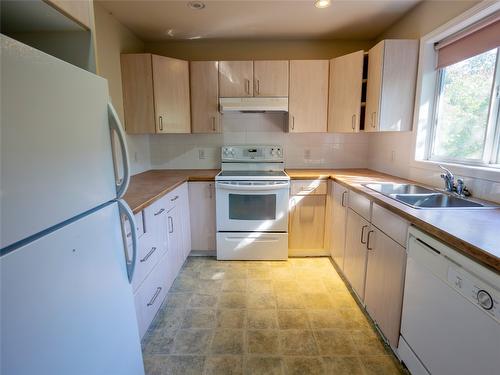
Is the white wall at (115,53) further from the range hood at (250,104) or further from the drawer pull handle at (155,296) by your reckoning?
the drawer pull handle at (155,296)

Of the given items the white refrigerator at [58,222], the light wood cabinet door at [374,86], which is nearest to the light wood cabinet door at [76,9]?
the white refrigerator at [58,222]

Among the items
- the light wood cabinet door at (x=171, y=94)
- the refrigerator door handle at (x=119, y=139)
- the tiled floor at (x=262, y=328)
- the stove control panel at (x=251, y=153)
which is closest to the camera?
the refrigerator door handle at (x=119, y=139)

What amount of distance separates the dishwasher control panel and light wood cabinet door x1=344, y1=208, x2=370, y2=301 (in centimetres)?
82

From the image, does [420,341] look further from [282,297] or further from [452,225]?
[282,297]

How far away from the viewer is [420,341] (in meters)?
1.31

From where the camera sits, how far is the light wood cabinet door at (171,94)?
106 inches

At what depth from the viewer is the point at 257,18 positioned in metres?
2.47

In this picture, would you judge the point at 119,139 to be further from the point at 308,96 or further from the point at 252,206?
the point at 308,96

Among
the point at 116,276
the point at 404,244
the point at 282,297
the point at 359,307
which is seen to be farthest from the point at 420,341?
the point at 116,276

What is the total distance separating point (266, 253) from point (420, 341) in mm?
1634

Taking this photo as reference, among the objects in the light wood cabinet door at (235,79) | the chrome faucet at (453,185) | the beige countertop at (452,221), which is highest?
the light wood cabinet door at (235,79)

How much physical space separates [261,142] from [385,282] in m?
2.03

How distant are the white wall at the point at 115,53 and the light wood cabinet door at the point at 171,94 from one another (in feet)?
1.08

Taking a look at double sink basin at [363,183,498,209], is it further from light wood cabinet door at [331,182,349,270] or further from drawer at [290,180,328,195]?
drawer at [290,180,328,195]
